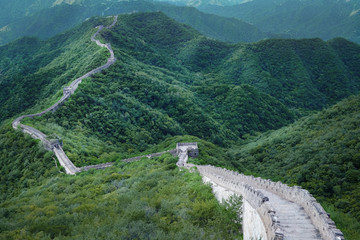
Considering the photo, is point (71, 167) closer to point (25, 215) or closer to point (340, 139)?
point (25, 215)

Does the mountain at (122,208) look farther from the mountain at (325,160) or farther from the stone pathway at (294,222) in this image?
the mountain at (325,160)

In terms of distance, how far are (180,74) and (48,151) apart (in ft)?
241

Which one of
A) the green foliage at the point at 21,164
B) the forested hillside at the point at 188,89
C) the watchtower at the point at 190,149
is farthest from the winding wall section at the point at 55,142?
the watchtower at the point at 190,149

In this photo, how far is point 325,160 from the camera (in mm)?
32125

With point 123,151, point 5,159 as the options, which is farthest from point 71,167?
point 123,151

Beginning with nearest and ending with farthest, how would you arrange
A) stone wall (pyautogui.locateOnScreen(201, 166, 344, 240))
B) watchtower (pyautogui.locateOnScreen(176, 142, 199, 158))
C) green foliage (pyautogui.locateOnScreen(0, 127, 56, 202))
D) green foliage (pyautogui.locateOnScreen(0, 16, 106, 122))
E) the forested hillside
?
stone wall (pyautogui.locateOnScreen(201, 166, 344, 240)) < green foliage (pyautogui.locateOnScreen(0, 127, 56, 202)) < watchtower (pyautogui.locateOnScreen(176, 142, 199, 158)) < the forested hillside < green foliage (pyautogui.locateOnScreen(0, 16, 106, 122))

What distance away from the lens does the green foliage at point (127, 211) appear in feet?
50.9

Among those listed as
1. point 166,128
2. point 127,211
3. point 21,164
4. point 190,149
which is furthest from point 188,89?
point 127,211

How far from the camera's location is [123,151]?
48438 mm

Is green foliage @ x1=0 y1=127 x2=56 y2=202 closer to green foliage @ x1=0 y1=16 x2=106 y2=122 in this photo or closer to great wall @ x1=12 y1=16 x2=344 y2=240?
green foliage @ x1=0 y1=16 x2=106 y2=122

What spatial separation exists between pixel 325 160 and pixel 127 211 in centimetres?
2293

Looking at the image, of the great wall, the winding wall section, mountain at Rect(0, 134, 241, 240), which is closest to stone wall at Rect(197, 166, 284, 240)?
the great wall

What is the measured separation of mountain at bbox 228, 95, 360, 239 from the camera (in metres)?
24.7

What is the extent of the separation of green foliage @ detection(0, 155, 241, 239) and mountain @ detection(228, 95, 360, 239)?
7.06m
